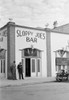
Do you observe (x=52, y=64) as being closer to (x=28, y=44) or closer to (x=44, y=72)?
(x=44, y=72)

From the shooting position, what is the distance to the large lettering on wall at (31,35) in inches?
784

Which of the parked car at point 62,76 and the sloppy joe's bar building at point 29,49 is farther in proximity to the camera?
the sloppy joe's bar building at point 29,49

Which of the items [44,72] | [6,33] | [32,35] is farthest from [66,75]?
[6,33]

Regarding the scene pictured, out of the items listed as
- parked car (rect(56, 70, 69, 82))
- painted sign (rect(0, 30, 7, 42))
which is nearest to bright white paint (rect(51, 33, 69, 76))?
parked car (rect(56, 70, 69, 82))

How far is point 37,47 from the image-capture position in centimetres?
2134

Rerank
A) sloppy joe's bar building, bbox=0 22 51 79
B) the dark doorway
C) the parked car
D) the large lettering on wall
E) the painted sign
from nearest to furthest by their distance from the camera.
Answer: the parked car, sloppy joe's bar building, bbox=0 22 51 79, the large lettering on wall, the painted sign, the dark doorway

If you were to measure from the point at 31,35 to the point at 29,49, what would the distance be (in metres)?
1.57

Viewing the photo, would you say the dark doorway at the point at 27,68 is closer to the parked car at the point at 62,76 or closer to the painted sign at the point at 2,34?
the painted sign at the point at 2,34

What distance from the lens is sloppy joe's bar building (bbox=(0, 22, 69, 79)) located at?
1941cm

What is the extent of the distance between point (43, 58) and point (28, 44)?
2640 mm

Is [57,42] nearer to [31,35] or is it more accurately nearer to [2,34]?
[31,35]

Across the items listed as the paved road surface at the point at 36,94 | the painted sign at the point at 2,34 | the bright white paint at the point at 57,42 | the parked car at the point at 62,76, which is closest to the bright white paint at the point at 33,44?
the bright white paint at the point at 57,42

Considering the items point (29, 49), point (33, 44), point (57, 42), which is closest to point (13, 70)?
point (29, 49)

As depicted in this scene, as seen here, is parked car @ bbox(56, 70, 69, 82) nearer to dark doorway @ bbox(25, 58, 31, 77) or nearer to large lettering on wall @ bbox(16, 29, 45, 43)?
dark doorway @ bbox(25, 58, 31, 77)
